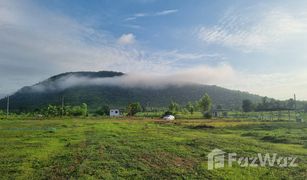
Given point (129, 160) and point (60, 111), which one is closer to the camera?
point (129, 160)

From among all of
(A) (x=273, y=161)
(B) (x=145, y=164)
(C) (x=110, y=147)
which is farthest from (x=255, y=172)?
(C) (x=110, y=147)

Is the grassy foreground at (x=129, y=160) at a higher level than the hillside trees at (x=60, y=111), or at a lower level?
lower

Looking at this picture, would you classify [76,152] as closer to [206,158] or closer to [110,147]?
[110,147]

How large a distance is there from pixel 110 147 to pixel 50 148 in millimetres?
5244

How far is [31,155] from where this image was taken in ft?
78.7

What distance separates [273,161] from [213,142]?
792cm

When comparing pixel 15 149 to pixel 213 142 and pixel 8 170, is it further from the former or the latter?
pixel 213 142

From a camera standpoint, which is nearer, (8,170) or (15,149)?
(8,170)

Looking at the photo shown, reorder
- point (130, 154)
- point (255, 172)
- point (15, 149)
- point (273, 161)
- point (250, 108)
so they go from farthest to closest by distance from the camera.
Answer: point (250, 108) → point (15, 149) → point (130, 154) → point (273, 161) → point (255, 172)

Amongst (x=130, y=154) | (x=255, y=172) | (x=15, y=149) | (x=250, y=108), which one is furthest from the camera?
(x=250, y=108)

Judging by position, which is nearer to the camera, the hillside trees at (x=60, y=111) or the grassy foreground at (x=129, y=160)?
the grassy foreground at (x=129, y=160)

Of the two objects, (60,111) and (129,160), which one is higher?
(60,111)

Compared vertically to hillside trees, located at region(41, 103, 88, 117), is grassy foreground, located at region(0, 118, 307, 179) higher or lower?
lower

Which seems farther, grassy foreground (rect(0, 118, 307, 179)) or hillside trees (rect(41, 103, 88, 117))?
hillside trees (rect(41, 103, 88, 117))
